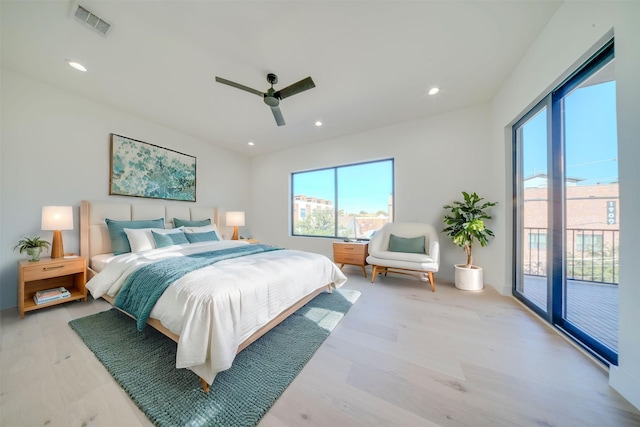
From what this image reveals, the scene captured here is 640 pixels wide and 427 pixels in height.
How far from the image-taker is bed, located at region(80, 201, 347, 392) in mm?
1246

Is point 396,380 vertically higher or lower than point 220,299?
lower

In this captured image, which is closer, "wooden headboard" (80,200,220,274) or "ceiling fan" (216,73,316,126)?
"ceiling fan" (216,73,316,126)

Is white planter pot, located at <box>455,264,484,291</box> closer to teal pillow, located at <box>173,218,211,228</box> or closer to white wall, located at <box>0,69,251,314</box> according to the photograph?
teal pillow, located at <box>173,218,211,228</box>

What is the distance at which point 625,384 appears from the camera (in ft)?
3.87

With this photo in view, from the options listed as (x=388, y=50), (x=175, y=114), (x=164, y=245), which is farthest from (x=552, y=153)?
(x=175, y=114)

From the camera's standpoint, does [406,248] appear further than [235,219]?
No

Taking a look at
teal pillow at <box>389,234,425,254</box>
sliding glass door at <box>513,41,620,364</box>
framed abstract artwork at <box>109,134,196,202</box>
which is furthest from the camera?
teal pillow at <box>389,234,425,254</box>

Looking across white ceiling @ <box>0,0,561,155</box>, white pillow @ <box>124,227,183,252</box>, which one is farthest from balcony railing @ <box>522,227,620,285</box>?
white pillow @ <box>124,227,183,252</box>

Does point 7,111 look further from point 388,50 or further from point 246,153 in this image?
point 388,50

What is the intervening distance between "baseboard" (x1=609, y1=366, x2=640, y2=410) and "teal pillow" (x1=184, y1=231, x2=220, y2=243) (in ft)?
13.4

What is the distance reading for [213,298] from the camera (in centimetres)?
129

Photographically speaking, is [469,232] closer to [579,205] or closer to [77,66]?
[579,205]

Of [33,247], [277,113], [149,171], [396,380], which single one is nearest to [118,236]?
[33,247]

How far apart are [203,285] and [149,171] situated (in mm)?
3039
